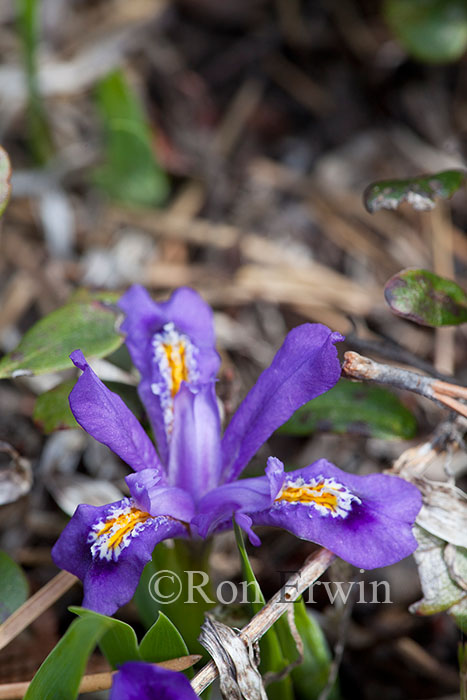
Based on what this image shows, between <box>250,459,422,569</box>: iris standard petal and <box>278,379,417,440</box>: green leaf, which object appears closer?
<box>250,459,422,569</box>: iris standard petal

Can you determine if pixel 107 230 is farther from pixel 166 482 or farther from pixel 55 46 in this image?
pixel 166 482

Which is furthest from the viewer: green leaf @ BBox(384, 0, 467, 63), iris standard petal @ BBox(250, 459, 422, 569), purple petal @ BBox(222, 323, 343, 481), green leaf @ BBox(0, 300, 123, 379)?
green leaf @ BBox(384, 0, 467, 63)

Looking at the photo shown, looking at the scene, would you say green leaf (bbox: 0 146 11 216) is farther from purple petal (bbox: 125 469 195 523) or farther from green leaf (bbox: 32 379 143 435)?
purple petal (bbox: 125 469 195 523)

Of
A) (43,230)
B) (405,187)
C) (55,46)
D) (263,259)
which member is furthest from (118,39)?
(405,187)

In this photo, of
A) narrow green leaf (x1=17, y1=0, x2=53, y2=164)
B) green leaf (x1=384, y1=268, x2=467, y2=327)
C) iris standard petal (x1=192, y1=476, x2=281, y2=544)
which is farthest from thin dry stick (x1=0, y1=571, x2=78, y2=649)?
narrow green leaf (x1=17, y1=0, x2=53, y2=164)

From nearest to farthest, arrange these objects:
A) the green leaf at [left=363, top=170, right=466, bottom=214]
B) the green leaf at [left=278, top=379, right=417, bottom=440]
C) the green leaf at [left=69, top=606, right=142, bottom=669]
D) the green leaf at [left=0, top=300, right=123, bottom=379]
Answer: the green leaf at [left=69, top=606, right=142, bottom=669], the green leaf at [left=0, top=300, right=123, bottom=379], the green leaf at [left=363, top=170, right=466, bottom=214], the green leaf at [left=278, top=379, right=417, bottom=440]

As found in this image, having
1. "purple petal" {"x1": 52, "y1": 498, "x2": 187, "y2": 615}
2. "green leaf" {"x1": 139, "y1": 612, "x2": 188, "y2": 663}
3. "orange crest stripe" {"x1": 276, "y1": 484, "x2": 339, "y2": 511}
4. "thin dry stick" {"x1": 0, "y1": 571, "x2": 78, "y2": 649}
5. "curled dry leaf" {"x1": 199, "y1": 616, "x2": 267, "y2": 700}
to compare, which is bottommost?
"thin dry stick" {"x1": 0, "y1": 571, "x2": 78, "y2": 649}

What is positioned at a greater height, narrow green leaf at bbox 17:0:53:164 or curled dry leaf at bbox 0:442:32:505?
narrow green leaf at bbox 17:0:53:164
